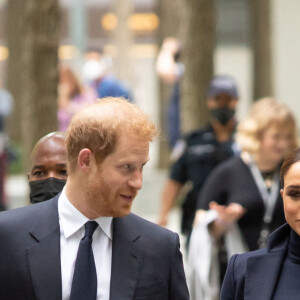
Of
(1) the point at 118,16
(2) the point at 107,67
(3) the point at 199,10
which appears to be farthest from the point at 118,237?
(1) the point at 118,16

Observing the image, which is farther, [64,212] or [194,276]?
[194,276]

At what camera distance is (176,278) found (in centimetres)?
403

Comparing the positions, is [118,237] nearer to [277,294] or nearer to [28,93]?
[277,294]

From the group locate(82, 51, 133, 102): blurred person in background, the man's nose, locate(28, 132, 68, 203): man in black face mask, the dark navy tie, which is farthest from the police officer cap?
the dark navy tie

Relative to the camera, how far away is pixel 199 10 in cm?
1159

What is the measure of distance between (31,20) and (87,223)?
4.91m

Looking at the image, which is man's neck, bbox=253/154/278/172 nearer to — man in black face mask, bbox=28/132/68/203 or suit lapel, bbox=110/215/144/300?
man in black face mask, bbox=28/132/68/203

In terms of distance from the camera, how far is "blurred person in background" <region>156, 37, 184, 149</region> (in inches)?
413

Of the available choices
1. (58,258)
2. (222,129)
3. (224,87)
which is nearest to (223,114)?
(222,129)

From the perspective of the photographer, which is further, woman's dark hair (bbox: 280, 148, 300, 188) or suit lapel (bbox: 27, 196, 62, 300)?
woman's dark hair (bbox: 280, 148, 300, 188)

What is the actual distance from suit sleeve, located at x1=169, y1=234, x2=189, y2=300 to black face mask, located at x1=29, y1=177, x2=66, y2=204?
0.81 metres

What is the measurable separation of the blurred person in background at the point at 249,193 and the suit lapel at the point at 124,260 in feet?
9.12

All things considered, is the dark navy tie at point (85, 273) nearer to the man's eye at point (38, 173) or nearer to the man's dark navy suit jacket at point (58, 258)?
the man's dark navy suit jacket at point (58, 258)

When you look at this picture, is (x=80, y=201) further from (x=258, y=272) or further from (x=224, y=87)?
A: (x=224, y=87)
